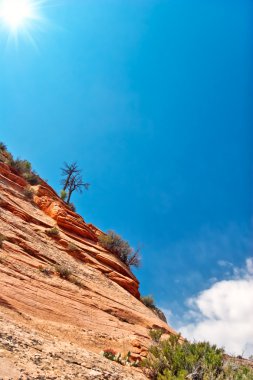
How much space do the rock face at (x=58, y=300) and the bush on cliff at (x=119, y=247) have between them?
0.98 m

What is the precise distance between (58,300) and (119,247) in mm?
13613

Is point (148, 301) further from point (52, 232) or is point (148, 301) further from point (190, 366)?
point (190, 366)

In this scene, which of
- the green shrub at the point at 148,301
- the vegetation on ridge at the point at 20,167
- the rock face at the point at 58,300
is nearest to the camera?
the rock face at the point at 58,300

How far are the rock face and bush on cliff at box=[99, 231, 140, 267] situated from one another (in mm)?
978

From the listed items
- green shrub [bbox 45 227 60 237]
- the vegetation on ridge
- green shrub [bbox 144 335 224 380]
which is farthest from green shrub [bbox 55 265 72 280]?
the vegetation on ridge

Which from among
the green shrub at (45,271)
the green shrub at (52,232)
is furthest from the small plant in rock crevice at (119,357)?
the green shrub at (52,232)

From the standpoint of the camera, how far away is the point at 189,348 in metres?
10.5

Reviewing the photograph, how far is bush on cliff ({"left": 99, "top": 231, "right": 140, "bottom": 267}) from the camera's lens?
2394cm

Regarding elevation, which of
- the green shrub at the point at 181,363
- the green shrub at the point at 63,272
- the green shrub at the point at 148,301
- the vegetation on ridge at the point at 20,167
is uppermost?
the vegetation on ridge at the point at 20,167

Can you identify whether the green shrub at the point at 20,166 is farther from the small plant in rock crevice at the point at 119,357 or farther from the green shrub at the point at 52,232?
the small plant in rock crevice at the point at 119,357

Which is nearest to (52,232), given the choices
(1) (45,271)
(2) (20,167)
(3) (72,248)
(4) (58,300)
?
(3) (72,248)

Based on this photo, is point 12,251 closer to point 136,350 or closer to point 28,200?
point 136,350

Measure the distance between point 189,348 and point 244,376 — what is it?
7.55ft

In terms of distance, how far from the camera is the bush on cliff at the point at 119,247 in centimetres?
2394
